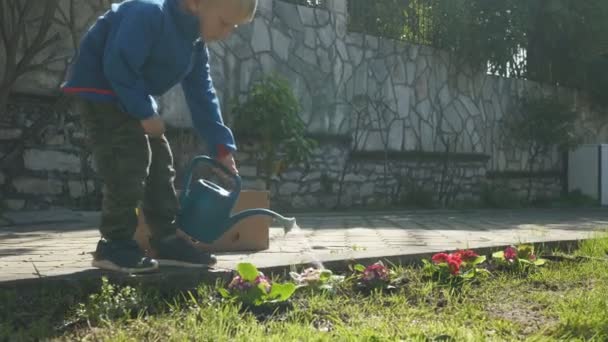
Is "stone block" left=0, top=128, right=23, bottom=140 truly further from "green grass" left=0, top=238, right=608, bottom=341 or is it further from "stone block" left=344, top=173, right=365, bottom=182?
"green grass" left=0, top=238, right=608, bottom=341

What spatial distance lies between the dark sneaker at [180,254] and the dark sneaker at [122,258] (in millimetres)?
228

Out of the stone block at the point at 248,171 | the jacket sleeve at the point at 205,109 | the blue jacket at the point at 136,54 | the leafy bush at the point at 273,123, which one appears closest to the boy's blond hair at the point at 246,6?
the blue jacket at the point at 136,54

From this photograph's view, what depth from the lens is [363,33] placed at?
1070cm

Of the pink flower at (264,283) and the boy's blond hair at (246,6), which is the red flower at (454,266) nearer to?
the pink flower at (264,283)

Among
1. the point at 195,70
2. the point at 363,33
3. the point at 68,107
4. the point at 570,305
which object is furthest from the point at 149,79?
the point at 363,33

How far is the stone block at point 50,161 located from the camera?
7.24 metres

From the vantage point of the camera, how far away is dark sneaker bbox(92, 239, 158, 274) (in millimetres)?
2793

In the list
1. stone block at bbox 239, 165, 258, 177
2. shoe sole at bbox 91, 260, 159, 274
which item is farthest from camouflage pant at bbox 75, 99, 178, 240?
stone block at bbox 239, 165, 258, 177

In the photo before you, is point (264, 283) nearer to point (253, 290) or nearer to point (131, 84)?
point (253, 290)

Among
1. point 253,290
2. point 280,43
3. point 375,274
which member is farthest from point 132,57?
point 280,43

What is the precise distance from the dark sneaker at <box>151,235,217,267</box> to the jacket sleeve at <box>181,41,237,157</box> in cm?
46

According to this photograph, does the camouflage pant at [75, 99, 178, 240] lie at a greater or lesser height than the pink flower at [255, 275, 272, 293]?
greater

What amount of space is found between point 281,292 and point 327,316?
0.21 meters

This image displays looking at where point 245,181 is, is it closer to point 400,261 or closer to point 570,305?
point 400,261
